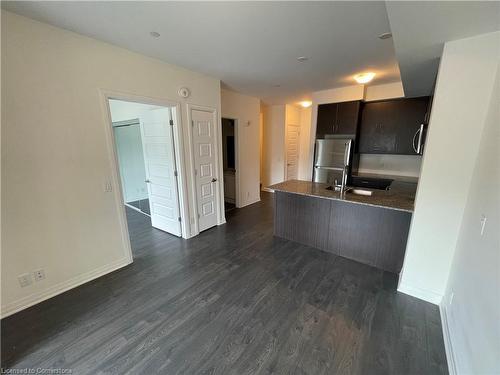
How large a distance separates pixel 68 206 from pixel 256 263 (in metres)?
2.23

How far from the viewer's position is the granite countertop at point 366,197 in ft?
7.72

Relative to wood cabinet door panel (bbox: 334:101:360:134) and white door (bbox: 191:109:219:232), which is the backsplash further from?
white door (bbox: 191:109:219:232)

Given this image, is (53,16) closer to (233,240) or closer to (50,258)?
(50,258)

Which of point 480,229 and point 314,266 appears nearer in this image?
point 480,229

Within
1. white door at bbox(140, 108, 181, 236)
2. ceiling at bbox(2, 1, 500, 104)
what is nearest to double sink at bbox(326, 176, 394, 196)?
ceiling at bbox(2, 1, 500, 104)

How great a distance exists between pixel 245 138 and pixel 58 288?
155 inches

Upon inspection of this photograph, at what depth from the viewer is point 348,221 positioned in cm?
278

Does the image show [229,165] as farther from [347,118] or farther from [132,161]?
[347,118]

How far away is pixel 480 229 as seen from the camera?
1.36 m

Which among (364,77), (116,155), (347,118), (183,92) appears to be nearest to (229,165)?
(183,92)

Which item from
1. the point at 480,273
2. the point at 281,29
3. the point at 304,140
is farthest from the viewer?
the point at 304,140

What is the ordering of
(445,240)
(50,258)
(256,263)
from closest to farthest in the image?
1. (445,240)
2. (50,258)
3. (256,263)

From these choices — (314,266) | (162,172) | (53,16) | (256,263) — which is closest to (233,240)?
(256,263)

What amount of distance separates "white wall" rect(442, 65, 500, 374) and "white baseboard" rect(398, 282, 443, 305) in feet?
0.70
